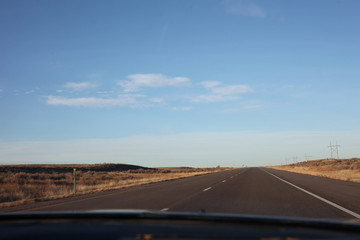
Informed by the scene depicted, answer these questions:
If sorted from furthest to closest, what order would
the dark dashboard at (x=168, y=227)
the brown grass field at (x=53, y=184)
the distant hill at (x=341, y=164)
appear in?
the distant hill at (x=341, y=164) → the brown grass field at (x=53, y=184) → the dark dashboard at (x=168, y=227)

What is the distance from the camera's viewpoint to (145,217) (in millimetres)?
3582

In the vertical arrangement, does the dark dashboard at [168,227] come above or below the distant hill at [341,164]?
above

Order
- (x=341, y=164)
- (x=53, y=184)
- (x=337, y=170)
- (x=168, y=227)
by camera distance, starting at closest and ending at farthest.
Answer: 1. (x=168, y=227)
2. (x=53, y=184)
3. (x=337, y=170)
4. (x=341, y=164)

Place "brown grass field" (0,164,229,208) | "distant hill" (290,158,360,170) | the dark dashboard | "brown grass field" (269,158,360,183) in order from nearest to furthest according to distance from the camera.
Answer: the dark dashboard → "brown grass field" (0,164,229,208) → "brown grass field" (269,158,360,183) → "distant hill" (290,158,360,170)

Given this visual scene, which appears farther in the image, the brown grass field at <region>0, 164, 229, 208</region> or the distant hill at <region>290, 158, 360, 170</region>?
the distant hill at <region>290, 158, 360, 170</region>

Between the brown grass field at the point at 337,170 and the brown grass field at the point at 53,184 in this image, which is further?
the brown grass field at the point at 337,170

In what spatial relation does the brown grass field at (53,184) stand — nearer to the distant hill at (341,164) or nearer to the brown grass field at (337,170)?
the brown grass field at (337,170)

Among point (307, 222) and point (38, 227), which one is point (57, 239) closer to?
point (38, 227)

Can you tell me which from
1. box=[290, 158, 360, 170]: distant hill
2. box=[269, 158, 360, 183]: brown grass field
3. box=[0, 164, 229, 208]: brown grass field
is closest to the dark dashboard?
box=[0, 164, 229, 208]: brown grass field

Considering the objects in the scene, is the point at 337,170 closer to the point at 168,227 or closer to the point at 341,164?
the point at 341,164

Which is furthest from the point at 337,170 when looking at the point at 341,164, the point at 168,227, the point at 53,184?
the point at 168,227

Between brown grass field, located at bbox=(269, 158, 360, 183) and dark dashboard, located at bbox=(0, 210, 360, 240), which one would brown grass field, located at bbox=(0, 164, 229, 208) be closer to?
dark dashboard, located at bbox=(0, 210, 360, 240)

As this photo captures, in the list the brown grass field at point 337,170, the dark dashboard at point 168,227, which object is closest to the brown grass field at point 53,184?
the dark dashboard at point 168,227

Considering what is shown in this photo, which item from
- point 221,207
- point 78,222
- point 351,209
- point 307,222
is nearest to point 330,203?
point 351,209
